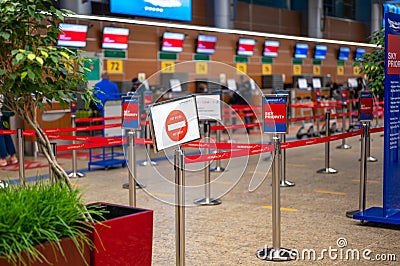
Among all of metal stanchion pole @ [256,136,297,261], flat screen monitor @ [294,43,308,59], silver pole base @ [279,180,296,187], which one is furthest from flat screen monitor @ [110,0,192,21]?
metal stanchion pole @ [256,136,297,261]

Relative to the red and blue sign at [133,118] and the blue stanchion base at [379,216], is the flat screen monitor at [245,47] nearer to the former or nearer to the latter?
the red and blue sign at [133,118]

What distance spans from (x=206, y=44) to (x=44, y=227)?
1471 centimetres

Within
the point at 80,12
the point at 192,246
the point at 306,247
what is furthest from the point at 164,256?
the point at 80,12

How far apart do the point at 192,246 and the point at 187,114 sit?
1.65 meters

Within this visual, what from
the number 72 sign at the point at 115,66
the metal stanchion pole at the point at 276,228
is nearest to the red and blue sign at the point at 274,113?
the metal stanchion pole at the point at 276,228

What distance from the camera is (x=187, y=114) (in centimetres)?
371

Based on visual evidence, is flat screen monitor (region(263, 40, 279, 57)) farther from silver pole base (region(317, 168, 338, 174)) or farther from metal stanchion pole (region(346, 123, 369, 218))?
metal stanchion pole (region(346, 123, 369, 218))

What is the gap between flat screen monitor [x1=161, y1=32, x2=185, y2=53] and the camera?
52.3 ft

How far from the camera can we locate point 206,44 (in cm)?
1727

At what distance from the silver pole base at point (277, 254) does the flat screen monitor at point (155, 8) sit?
974cm

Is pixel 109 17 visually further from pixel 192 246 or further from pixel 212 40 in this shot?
pixel 192 246

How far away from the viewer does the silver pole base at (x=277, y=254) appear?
4.59 metres

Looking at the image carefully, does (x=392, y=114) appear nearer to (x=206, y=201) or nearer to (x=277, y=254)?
(x=277, y=254)

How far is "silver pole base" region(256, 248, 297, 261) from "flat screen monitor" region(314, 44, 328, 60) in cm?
1854
